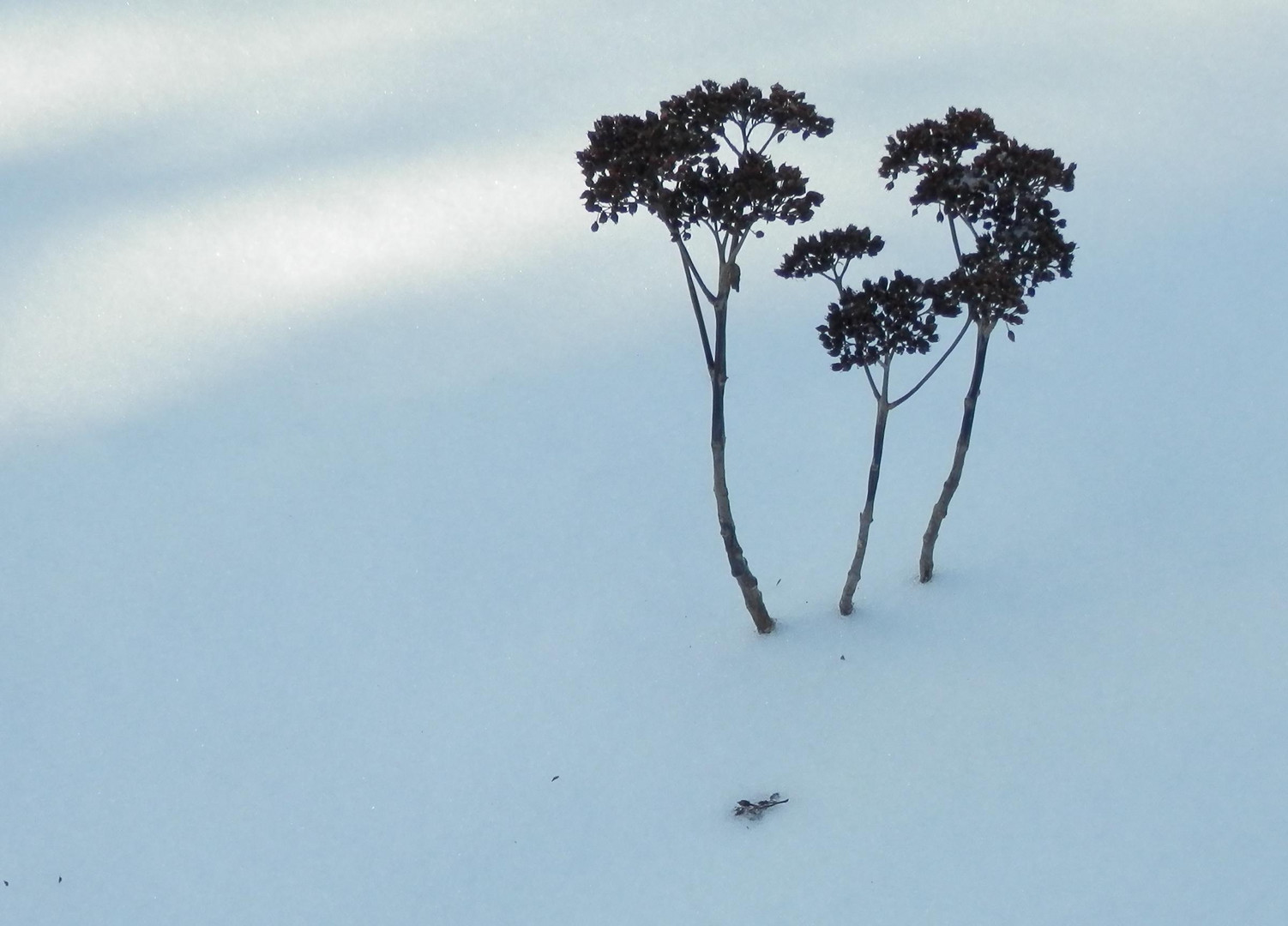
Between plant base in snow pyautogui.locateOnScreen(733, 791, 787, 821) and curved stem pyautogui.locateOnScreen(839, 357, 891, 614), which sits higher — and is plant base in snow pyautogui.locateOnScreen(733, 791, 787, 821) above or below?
below

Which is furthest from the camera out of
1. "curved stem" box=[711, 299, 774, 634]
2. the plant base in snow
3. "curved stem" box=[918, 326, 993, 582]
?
"curved stem" box=[918, 326, 993, 582]

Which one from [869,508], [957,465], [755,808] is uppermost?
[957,465]

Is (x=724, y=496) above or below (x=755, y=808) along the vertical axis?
above

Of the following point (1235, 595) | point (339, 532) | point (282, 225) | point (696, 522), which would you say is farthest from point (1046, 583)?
point (282, 225)

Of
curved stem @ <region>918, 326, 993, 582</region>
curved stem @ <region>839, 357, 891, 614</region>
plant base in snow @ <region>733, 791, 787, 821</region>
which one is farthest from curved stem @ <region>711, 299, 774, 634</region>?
plant base in snow @ <region>733, 791, 787, 821</region>

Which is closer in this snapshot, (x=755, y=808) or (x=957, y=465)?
(x=755, y=808)

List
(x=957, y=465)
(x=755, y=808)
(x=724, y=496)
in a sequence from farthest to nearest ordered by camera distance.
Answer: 1. (x=957, y=465)
2. (x=724, y=496)
3. (x=755, y=808)

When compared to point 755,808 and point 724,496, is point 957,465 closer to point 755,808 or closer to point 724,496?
point 724,496

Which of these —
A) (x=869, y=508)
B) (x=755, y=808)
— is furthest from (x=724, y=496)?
(x=755, y=808)

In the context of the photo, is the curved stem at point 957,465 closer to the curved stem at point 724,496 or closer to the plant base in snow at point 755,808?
the curved stem at point 724,496

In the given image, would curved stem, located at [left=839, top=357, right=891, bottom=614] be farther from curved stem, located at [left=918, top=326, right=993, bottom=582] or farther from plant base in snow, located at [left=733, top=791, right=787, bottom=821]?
plant base in snow, located at [left=733, top=791, right=787, bottom=821]

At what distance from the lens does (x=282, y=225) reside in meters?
8.85

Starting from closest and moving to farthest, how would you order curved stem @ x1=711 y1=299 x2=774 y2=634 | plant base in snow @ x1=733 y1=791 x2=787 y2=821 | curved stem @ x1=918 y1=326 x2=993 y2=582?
1. plant base in snow @ x1=733 y1=791 x2=787 y2=821
2. curved stem @ x1=711 y1=299 x2=774 y2=634
3. curved stem @ x1=918 y1=326 x2=993 y2=582

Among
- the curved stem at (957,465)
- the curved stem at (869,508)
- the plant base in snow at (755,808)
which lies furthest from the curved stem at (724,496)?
the plant base in snow at (755,808)
